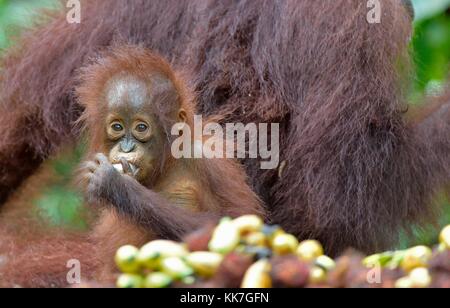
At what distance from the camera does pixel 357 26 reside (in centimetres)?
256

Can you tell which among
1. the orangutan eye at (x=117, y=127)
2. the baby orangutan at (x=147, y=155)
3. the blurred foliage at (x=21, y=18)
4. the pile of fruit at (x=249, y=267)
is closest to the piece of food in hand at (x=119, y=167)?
the baby orangutan at (x=147, y=155)

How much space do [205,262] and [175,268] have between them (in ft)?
0.16

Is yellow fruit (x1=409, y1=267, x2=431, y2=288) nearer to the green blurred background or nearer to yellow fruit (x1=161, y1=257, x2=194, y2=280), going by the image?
yellow fruit (x1=161, y1=257, x2=194, y2=280)

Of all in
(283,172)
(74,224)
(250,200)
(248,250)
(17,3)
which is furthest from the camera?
(17,3)

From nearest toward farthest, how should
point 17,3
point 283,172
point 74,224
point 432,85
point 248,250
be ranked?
point 248,250
point 283,172
point 432,85
point 74,224
point 17,3

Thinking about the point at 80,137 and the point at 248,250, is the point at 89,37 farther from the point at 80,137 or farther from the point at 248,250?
the point at 248,250

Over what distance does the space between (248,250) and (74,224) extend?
2115mm

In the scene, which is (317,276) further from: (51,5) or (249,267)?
(51,5)

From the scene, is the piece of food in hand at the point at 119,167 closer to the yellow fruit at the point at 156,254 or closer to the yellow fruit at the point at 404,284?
the yellow fruit at the point at 156,254

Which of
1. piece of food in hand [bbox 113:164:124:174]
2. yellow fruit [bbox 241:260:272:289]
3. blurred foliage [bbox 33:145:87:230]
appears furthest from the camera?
blurred foliage [bbox 33:145:87:230]

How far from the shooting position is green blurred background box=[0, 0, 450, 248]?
11.4ft

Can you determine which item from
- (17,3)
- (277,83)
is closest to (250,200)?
(277,83)

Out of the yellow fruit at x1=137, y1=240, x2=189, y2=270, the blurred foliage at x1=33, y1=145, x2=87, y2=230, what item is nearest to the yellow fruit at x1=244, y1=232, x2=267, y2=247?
the yellow fruit at x1=137, y1=240, x2=189, y2=270

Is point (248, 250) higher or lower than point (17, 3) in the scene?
lower
